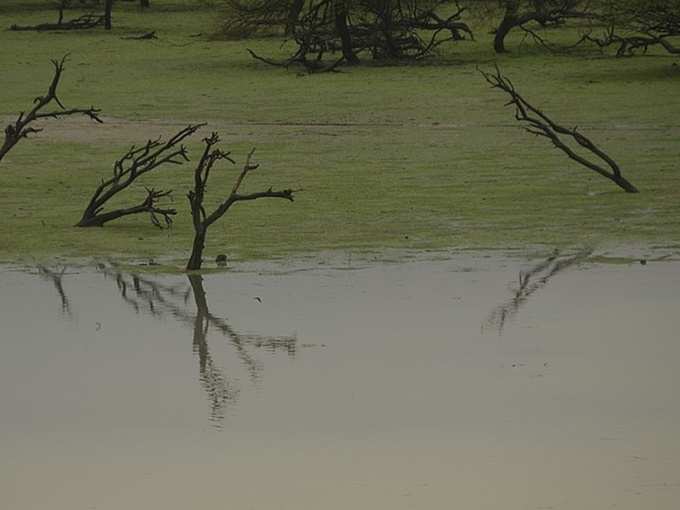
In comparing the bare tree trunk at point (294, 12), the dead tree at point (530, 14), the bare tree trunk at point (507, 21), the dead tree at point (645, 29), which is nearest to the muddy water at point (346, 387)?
the dead tree at point (645, 29)

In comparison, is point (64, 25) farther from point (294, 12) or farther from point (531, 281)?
point (531, 281)

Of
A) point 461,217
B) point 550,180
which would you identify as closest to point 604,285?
point 461,217

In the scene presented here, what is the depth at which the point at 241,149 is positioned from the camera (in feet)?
61.0

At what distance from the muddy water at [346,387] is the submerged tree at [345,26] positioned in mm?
15319

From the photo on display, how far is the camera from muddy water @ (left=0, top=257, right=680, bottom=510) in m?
7.13

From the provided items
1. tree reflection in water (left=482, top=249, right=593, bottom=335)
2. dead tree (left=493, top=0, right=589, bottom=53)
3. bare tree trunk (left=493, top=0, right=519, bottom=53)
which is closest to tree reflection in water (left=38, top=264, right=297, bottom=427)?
tree reflection in water (left=482, top=249, right=593, bottom=335)

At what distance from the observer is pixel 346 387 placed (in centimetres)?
880

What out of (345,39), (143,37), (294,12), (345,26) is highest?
(294,12)

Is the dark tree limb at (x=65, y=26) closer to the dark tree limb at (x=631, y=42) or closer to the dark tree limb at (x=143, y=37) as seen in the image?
the dark tree limb at (x=143, y=37)

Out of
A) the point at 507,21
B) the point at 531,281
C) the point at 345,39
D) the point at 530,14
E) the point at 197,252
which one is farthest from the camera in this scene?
the point at 530,14

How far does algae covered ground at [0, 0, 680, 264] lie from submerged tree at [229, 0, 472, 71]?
51 cm

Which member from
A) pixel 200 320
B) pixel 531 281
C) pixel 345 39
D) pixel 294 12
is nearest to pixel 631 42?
pixel 345 39

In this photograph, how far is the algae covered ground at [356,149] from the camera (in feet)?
44.1

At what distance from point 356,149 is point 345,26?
9710 mm
